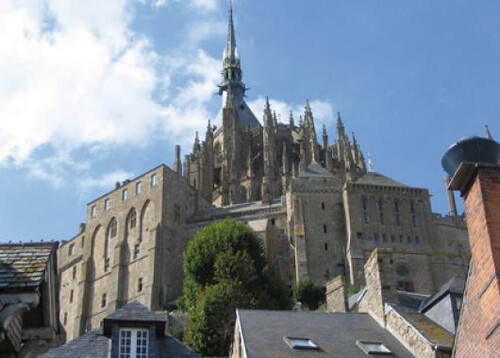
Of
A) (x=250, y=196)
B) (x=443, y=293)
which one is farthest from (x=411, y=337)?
(x=250, y=196)

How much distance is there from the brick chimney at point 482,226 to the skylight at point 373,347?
11.4m

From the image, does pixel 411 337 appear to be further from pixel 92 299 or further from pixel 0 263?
pixel 92 299

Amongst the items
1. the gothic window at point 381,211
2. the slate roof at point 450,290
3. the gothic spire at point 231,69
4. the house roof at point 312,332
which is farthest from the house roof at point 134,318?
the gothic spire at point 231,69

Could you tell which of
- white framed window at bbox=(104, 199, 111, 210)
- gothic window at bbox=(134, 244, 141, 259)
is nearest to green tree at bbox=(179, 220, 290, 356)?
gothic window at bbox=(134, 244, 141, 259)

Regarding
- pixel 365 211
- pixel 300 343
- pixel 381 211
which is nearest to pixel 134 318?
pixel 300 343

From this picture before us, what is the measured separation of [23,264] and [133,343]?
804 cm

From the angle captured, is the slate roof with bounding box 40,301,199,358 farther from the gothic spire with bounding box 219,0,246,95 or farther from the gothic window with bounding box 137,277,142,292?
the gothic spire with bounding box 219,0,246,95

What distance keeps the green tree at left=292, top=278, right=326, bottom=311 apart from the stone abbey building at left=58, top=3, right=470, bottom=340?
3218 mm

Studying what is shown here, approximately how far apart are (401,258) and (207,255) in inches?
642

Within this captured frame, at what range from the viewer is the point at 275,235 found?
7425cm

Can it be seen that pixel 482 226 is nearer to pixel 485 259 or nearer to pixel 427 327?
pixel 485 259

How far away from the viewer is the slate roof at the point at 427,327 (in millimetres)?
22953

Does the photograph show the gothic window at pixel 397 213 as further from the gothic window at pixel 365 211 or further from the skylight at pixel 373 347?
the skylight at pixel 373 347

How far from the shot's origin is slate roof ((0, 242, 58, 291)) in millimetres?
10914
